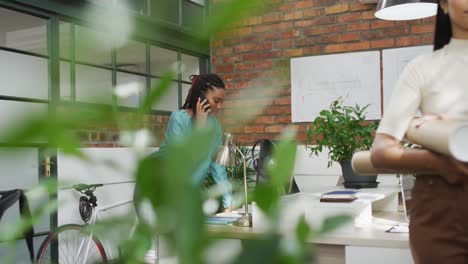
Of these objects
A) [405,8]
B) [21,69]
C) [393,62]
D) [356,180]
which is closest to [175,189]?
[405,8]

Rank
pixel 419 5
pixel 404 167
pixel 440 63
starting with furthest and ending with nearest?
1. pixel 419 5
2. pixel 440 63
3. pixel 404 167

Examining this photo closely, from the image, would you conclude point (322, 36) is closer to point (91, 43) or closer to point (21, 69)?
point (21, 69)

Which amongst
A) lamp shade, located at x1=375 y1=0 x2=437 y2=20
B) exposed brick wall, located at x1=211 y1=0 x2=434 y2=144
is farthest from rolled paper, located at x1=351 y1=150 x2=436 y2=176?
exposed brick wall, located at x1=211 y1=0 x2=434 y2=144

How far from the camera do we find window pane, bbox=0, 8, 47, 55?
3.74 m

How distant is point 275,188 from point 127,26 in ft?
0.26

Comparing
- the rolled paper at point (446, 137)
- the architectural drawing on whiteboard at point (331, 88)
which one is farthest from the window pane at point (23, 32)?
the rolled paper at point (446, 137)

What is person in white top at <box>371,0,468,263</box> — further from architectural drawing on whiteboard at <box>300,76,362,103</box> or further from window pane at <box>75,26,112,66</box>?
architectural drawing on whiteboard at <box>300,76,362,103</box>

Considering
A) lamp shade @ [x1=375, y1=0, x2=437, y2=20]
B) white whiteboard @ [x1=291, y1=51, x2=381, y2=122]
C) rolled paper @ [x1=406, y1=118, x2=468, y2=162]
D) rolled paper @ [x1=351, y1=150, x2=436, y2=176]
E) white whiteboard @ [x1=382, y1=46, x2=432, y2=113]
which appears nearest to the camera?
rolled paper @ [x1=406, y1=118, x2=468, y2=162]

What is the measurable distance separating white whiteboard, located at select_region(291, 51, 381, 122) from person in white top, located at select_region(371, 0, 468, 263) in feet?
13.0

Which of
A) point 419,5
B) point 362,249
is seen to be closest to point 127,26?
point 362,249

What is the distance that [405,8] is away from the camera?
3.22 metres

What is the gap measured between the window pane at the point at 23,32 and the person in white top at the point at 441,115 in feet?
10.5

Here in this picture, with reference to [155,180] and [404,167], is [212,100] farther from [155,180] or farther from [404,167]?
[155,180]

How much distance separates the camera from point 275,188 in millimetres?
196
